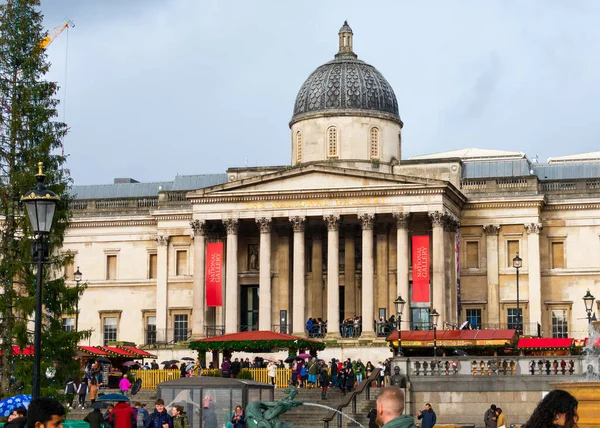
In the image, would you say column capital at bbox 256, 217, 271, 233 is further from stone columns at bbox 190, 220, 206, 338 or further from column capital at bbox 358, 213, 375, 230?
column capital at bbox 358, 213, 375, 230

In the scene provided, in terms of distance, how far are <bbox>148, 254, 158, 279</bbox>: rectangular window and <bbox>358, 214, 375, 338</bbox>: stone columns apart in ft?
51.9

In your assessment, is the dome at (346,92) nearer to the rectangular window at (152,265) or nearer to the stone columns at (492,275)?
the stone columns at (492,275)

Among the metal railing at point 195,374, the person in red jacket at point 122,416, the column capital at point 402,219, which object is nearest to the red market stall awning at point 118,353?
the metal railing at point 195,374

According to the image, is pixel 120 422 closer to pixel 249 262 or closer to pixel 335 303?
pixel 335 303

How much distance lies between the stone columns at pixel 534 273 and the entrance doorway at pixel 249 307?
15.3 m

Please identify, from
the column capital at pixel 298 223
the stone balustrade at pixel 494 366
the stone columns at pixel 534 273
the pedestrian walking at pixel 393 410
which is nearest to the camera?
the pedestrian walking at pixel 393 410

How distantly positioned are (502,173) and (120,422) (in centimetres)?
5034

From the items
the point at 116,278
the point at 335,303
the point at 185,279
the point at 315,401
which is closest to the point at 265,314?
the point at 335,303

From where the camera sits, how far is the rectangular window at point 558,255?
71.0 m

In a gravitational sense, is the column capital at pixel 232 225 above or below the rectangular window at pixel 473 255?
above

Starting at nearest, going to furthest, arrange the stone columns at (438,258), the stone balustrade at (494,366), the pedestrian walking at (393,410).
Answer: the pedestrian walking at (393,410), the stone balustrade at (494,366), the stone columns at (438,258)

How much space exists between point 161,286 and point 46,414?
205ft

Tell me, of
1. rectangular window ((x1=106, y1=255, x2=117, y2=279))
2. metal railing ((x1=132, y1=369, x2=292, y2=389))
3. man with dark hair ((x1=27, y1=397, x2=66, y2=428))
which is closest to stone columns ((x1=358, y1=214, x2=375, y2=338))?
metal railing ((x1=132, y1=369, x2=292, y2=389))

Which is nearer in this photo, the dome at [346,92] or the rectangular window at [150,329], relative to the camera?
the dome at [346,92]
